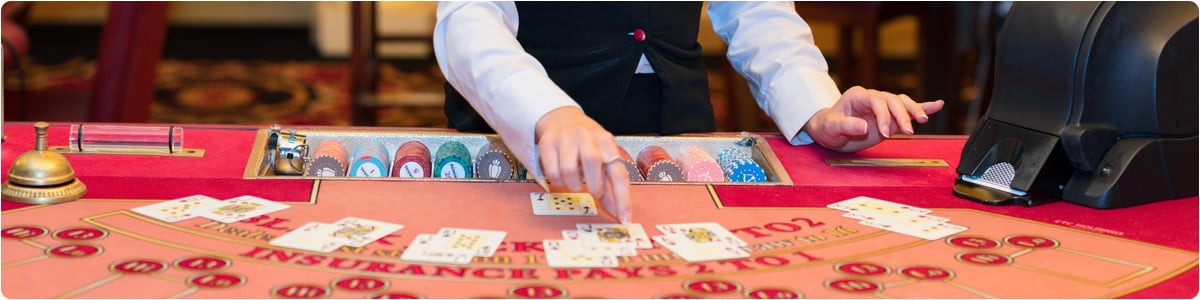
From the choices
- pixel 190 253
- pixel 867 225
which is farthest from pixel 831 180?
pixel 190 253

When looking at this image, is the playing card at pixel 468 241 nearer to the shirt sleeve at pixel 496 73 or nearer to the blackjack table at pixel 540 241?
the blackjack table at pixel 540 241

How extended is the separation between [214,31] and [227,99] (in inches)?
87.2

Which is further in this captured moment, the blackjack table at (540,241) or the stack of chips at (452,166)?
the stack of chips at (452,166)

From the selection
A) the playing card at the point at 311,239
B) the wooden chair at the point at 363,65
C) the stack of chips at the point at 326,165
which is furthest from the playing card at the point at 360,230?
the wooden chair at the point at 363,65

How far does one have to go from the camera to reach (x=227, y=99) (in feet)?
17.3

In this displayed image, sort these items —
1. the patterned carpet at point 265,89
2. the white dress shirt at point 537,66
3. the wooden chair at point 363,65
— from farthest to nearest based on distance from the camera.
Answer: the patterned carpet at point 265,89 < the wooden chair at point 363,65 < the white dress shirt at point 537,66

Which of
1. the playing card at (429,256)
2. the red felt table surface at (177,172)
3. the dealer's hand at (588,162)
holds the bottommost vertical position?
the playing card at (429,256)

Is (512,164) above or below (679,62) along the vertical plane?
below

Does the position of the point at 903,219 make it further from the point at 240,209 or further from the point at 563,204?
the point at 240,209

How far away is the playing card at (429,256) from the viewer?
3.66 feet

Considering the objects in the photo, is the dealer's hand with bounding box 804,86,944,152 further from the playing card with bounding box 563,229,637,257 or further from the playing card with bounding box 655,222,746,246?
the playing card with bounding box 563,229,637,257

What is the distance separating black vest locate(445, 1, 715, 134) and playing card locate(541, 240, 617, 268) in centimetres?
66

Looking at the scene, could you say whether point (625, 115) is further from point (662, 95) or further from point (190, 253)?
point (190, 253)

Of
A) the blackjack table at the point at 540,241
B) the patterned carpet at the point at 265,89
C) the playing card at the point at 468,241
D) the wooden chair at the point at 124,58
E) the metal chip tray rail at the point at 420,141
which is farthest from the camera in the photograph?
the patterned carpet at the point at 265,89
